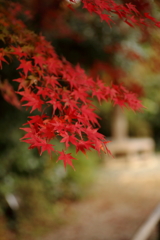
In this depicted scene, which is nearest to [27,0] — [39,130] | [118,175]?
[39,130]

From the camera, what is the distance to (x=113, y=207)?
5.82 metres

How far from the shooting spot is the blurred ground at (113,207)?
461 cm

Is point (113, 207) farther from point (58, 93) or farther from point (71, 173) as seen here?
point (58, 93)

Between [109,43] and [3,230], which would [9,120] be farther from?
[109,43]

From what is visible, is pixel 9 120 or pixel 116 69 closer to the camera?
pixel 9 120

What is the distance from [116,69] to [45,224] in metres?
3.38

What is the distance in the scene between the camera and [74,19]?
553cm

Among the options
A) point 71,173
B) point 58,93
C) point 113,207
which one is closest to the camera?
point 58,93

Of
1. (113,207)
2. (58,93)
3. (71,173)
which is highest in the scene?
(58,93)

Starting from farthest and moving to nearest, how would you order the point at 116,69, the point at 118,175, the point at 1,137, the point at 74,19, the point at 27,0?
the point at 118,175, the point at 116,69, the point at 74,19, the point at 1,137, the point at 27,0

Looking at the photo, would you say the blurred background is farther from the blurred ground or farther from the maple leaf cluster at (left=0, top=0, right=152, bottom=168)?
the maple leaf cluster at (left=0, top=0, right=152, bottom=168)

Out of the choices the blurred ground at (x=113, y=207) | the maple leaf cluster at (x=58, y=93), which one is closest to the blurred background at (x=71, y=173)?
the blurred ground at (x=113, y=207)

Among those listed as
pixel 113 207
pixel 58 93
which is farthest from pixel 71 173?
pixel 58 93

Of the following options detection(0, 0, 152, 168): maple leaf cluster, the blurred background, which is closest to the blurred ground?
the blurred background
